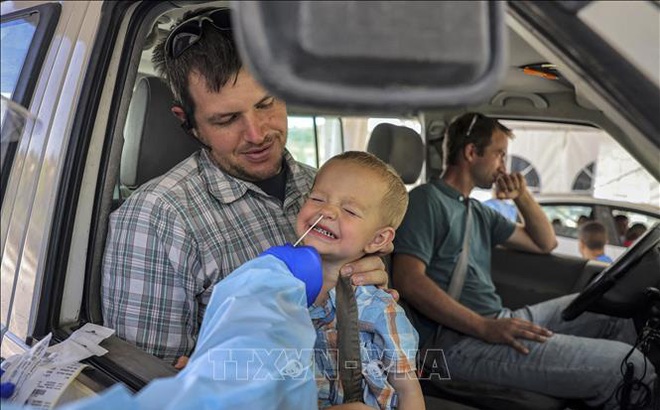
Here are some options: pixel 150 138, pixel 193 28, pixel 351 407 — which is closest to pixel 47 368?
pixel 351 407

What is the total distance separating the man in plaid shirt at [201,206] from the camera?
183 centimetres

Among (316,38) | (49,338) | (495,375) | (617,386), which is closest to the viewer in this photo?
(316,38)

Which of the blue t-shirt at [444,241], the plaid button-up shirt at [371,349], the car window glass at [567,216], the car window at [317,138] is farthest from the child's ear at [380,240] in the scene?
the car window glass at [567,216]

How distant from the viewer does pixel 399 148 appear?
3.28 m

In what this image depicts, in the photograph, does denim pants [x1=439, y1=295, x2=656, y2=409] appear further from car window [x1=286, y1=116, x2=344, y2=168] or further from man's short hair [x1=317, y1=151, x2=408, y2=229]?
car window [x1=286, y1=116, x2=344, y2=168]

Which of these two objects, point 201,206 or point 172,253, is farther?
point 201,206

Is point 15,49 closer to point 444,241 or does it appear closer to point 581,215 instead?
point 444,241

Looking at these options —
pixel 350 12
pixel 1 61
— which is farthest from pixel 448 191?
pixel 350 12

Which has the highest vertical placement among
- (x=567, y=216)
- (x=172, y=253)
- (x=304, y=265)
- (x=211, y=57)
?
(x=211, y=57)

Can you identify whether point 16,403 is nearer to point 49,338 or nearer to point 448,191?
point 49,338

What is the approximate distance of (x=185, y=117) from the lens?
2193 mm

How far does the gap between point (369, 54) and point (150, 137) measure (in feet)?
6.21

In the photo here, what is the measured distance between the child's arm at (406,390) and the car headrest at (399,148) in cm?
160

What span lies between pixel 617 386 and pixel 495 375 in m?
0.46
